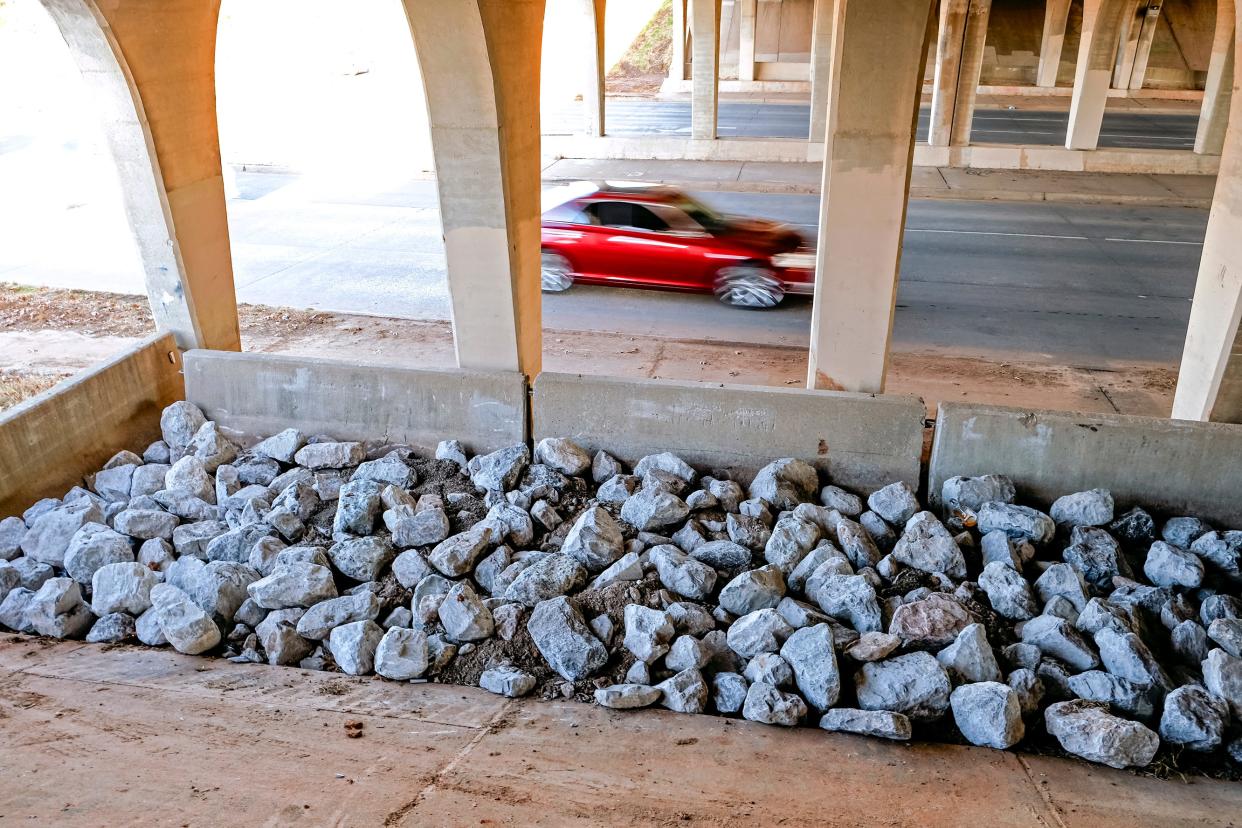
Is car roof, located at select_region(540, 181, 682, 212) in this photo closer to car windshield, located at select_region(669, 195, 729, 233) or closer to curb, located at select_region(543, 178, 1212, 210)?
car windshield, located at select_region(669, 195, 729, 233)

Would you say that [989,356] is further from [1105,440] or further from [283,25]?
[283,25]

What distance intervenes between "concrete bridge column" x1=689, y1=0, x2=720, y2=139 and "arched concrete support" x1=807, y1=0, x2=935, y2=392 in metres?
18.9

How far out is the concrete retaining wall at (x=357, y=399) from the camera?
10.1 metres

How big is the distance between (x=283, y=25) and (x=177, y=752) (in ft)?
177

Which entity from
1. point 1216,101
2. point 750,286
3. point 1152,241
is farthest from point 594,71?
point 1216,101

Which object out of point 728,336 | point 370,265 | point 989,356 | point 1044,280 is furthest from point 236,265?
point 1044,280

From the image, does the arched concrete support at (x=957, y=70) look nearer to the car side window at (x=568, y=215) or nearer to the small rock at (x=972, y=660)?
the car side window at (x=568, y=215)

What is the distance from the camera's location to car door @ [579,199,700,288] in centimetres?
1538

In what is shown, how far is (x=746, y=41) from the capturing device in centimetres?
4509

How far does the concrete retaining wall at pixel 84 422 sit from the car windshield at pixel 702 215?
318 inches

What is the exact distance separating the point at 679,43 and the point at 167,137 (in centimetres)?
3696

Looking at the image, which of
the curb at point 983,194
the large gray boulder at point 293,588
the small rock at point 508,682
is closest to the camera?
the small rock at point 508,682

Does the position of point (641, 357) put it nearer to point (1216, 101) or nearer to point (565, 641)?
point (565, 641)

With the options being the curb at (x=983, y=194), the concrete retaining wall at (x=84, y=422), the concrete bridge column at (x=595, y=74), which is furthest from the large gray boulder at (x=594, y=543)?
the concrete bridge column at (x=595, y=74)
